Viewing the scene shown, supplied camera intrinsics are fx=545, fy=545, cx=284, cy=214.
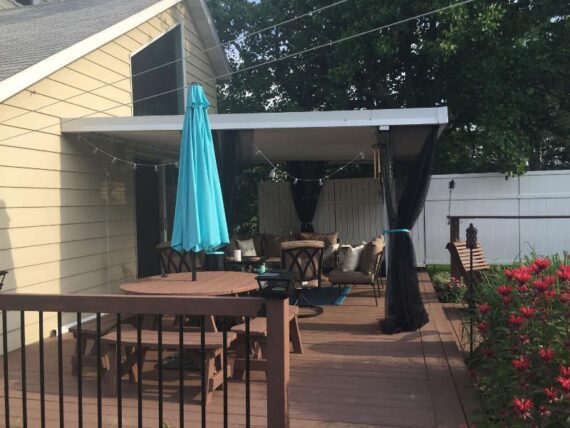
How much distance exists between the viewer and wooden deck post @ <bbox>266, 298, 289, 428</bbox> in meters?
2.42

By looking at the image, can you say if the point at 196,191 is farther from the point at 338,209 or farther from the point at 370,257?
the point at 338,209

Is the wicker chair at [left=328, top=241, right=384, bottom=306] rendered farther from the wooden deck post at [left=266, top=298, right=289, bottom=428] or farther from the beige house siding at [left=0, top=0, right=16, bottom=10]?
the beige house siding at [left=0, top=0, right=16, bottom=10]

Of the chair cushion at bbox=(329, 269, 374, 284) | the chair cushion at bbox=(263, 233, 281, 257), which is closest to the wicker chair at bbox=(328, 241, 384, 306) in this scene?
the chair cushion at bbox=(329, 269, 374, 284)

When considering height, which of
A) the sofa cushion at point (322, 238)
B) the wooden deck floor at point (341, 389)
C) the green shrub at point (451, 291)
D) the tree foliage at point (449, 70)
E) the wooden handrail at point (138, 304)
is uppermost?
the tree foliage at point (449, 70)

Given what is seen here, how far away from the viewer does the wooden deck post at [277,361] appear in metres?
2.42

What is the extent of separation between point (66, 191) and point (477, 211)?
7.55 m

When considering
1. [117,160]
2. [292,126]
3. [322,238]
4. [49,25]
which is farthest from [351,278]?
[49,25]

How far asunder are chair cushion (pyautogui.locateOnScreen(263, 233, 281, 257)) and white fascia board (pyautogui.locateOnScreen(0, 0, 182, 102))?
427cm

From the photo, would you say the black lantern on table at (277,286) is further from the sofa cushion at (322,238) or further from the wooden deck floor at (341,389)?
the sofa cushion at (322,238)

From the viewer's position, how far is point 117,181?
24.2ft

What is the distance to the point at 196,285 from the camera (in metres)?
4.71

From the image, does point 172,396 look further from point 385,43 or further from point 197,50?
point 385,43

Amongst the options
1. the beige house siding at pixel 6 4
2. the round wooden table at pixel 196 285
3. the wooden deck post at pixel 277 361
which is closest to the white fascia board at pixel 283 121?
the round wooden table at pixel 196 285

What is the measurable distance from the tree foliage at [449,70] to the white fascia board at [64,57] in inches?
215
